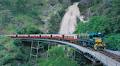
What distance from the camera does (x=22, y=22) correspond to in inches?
2985

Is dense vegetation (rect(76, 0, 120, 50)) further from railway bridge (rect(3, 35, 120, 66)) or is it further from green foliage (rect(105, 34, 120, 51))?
railway bridge (rect(3, 35, 120, 66))

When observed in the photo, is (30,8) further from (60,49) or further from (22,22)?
(60,49)

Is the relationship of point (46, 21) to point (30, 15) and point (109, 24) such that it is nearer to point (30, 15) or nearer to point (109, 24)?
Answer: point (30, 15)

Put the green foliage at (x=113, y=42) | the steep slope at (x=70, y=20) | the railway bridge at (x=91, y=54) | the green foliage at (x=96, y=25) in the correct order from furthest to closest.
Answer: the steep slope at (x=70, y=20)
the green foliage at (x=96, y=25)
the green foliage at (x=113, y=42)
the railway bridge at (x=91, y=54)

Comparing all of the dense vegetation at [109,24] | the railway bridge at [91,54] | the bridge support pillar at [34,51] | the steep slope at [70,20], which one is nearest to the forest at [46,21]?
the dense vegetation at [109,24]

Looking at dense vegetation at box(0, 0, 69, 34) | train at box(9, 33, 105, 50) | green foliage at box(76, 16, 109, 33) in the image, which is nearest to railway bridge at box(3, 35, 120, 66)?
train at box(9, 33, 105, 50)

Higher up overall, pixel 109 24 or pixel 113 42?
pixel 109 24

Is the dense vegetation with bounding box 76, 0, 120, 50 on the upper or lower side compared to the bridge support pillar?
upper

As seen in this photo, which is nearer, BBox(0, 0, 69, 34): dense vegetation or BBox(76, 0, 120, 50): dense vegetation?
BBox(76, 0, 120, 50): dense vegetation

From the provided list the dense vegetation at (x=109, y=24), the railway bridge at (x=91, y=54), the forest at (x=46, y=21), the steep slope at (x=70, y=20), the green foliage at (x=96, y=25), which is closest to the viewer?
Answer: the railway bridge at (x=91, y=54)

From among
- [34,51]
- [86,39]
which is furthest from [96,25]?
[34,51]

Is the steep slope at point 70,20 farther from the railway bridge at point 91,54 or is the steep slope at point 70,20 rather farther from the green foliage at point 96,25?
the railway bridge at point 91,54

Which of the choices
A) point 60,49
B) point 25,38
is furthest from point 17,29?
point 60,49

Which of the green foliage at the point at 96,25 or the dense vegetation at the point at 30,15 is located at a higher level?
the dense vegetation at the point at 30,15
